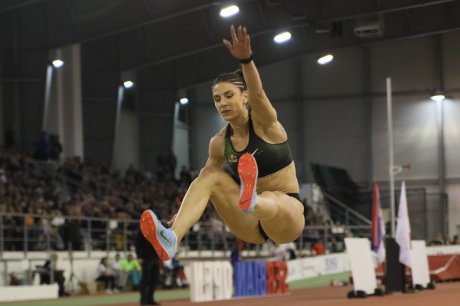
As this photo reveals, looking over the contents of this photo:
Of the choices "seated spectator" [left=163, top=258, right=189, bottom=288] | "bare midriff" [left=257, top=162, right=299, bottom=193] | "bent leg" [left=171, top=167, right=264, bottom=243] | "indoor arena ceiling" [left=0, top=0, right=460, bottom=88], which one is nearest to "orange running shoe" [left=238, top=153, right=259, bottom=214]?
"bent leg" [left=171, top=167, right=264, bottom=243]

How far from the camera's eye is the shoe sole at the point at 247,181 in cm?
728

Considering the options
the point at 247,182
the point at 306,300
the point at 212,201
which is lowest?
the point at 306,300

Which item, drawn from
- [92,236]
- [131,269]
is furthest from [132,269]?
[92,236]

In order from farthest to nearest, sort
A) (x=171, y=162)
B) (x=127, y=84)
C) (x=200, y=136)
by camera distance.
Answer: (x=200, y=136) < (x=171, y=162) < (x=127, y=84)

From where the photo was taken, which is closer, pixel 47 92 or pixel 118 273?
pixel 118 273

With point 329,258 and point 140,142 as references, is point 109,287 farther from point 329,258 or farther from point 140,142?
point 140,142

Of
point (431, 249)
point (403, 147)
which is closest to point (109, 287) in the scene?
point (431, 249)

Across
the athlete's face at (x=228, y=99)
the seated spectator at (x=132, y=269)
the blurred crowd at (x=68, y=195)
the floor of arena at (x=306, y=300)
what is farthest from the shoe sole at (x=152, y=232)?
the seated spectator at (x=132, y=269)

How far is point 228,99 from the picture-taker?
7.93 m

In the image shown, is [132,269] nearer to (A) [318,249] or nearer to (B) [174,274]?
(B) [174,274]

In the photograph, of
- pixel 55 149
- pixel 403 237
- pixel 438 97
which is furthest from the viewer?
pixel 438 97

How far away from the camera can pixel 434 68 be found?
4397 centimetres

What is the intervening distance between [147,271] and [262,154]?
9539 millimetres

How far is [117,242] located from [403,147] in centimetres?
2156
